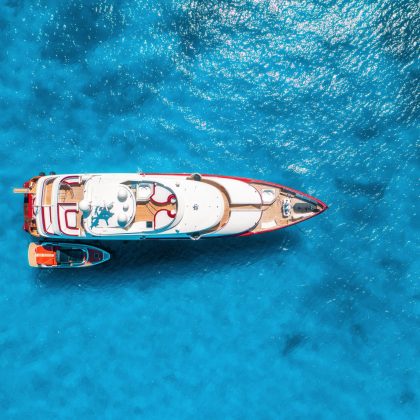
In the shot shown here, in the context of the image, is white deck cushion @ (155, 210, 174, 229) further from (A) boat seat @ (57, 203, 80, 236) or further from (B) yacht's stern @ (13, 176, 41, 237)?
(B) yacht's stern @ (13, 176, 41, 237)

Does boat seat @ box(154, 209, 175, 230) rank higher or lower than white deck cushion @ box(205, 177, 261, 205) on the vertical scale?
lower

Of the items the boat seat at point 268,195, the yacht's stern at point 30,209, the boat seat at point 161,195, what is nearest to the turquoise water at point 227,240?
the yacht's stern at point 30,209

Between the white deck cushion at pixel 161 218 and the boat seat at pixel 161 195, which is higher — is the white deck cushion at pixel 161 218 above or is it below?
below

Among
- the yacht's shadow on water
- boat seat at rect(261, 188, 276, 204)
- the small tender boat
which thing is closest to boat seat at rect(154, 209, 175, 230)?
the yacht's shadow on water

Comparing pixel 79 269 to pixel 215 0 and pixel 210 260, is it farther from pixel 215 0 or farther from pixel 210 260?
pixel 215 0

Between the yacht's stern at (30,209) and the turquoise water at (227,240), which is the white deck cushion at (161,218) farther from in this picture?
the yacht's stern at (30,209)

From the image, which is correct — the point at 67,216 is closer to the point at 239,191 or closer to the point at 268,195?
the point at 239,191
